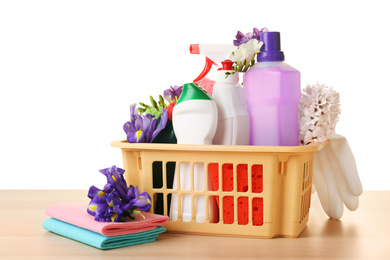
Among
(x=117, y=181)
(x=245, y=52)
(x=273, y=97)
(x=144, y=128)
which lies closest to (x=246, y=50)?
(x=245, y=52)

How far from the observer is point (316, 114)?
1.22 metres

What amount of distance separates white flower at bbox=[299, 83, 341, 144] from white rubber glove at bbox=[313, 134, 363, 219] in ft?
0.41

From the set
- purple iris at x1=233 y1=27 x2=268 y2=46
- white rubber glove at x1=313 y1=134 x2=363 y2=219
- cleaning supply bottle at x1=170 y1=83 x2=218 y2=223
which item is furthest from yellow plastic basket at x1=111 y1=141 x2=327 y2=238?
purple iris at x1=233 y1=27 x2=268 y2=46

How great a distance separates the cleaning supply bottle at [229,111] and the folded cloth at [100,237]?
0.23 m

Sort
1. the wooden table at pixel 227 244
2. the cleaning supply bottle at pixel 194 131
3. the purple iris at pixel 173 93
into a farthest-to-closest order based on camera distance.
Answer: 1. the purple iris at pixel 173 93
2. the cleaning supply bottle at pixel 194 131
3. the wooden table at pixel 227 244

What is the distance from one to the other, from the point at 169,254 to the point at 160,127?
0.93 feet

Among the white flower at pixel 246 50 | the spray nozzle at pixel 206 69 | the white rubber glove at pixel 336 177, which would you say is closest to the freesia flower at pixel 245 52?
the white flower at pixel 246 50

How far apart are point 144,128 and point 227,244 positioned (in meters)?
0.29

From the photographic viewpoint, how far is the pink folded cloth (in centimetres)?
113

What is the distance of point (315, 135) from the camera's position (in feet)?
4.01

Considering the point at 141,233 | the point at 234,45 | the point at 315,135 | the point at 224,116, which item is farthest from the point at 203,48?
the point at 141,233

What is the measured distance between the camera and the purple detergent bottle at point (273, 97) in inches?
47.1

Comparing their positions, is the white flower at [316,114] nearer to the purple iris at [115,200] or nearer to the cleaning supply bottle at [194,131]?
the cleaning supply bottle at [194,131]

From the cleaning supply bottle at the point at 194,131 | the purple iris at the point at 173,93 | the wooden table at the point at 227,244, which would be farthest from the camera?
the purple iris at the point at 173,93
